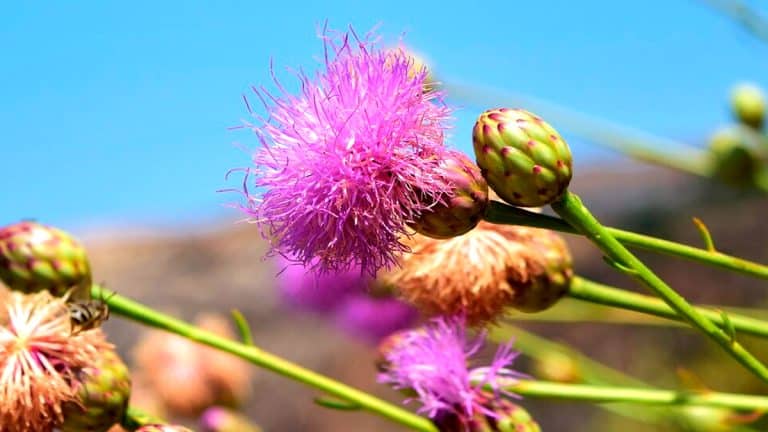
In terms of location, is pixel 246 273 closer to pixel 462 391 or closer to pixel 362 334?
pixel 362 334

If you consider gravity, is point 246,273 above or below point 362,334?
above

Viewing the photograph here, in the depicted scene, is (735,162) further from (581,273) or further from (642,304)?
(581,273)

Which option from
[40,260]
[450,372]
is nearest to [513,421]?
[450,372]

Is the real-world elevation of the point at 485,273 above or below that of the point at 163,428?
above

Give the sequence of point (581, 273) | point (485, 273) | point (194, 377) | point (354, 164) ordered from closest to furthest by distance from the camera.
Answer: point (354, 164), point (485, 273), point (194, 377), point (581, 273)

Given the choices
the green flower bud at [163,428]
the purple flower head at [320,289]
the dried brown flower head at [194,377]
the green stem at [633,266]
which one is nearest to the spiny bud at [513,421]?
the green stem at [633,266]

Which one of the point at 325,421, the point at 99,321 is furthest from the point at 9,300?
the point at 325,421
